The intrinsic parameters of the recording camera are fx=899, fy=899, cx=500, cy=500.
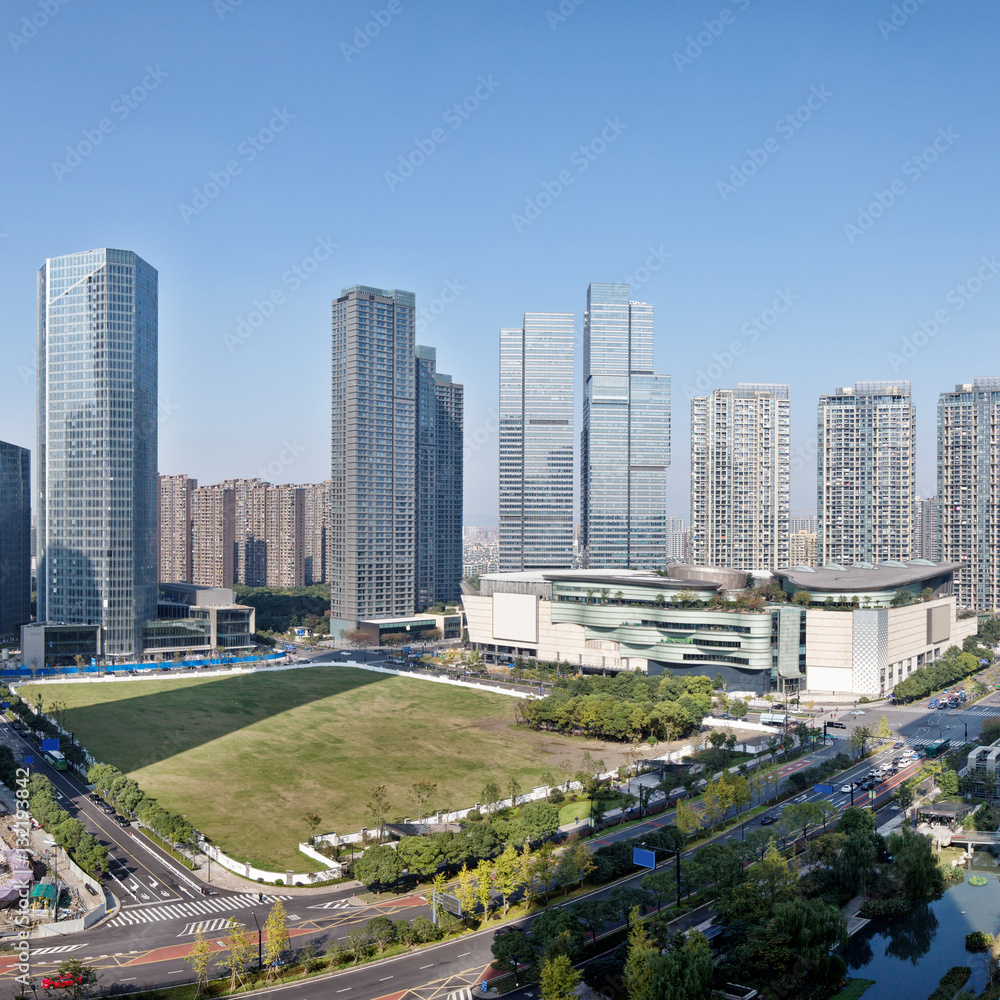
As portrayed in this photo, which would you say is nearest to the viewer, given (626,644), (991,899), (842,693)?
(991,899)

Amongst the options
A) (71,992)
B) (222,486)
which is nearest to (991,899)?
(71,992)

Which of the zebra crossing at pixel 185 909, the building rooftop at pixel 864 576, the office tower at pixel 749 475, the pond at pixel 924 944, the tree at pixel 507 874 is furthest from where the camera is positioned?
the office tower at pixel 749 475

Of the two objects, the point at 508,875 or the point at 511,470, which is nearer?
the point at 508,875

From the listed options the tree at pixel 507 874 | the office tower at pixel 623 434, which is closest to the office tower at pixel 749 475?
the office tower at pixel 623 434

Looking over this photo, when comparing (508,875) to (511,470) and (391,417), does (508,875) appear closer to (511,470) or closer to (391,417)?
(391,417)

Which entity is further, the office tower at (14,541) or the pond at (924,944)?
the office tower at (14,541)

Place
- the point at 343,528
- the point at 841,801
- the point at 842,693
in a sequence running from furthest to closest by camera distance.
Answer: the point at 343,528 → the point at 842,693 → the point at 841,801

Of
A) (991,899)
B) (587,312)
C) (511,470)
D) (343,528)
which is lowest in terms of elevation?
(991,899)

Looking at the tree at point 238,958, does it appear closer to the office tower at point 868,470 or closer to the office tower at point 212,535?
the office tower at point 868,470
